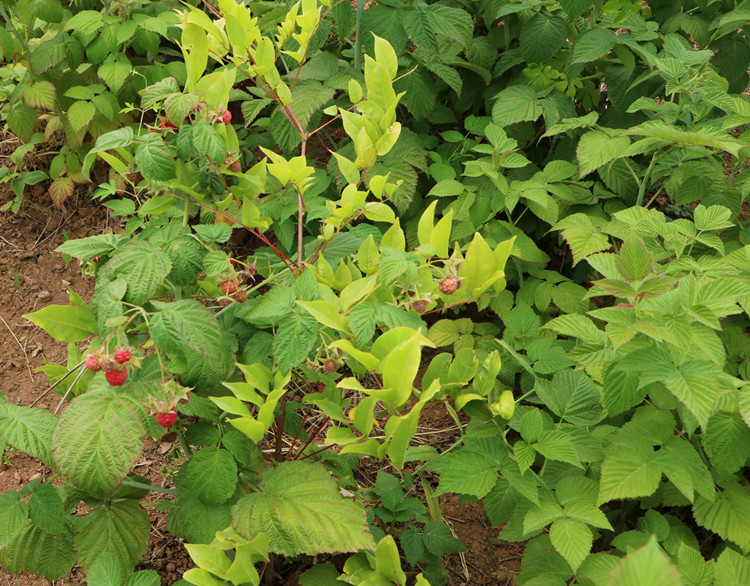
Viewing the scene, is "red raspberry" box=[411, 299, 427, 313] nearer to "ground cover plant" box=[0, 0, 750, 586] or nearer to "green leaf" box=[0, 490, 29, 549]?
"ground cover plant" box=[0, 0, 750, 586]

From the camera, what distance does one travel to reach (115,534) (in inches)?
46.7

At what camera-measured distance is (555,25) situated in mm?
2016

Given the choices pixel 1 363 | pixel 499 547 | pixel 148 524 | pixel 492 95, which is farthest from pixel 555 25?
pixel 1 363

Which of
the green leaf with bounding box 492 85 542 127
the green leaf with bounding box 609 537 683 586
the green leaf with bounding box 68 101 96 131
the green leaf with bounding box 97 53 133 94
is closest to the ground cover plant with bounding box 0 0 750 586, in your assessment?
the green leaf with bounding box 609 537 683 586

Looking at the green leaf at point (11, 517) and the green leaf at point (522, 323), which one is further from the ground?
the green leaf at point (11, 517)

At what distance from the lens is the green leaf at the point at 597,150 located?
5.83ft

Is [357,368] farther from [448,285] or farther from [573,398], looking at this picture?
[573,398]

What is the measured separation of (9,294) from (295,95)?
57.1 inches

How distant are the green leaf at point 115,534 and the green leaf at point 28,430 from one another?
0.22 meters

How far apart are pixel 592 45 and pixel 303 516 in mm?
1648

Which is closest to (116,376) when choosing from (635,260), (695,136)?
(635,260)

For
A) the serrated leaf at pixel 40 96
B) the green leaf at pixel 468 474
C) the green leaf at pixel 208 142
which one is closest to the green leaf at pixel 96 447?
the green leaf at pixel 208 142

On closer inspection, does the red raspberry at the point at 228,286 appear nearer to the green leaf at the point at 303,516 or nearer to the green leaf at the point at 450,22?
the green leaf at the point at 303,516

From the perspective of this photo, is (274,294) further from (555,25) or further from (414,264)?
(555,25)
